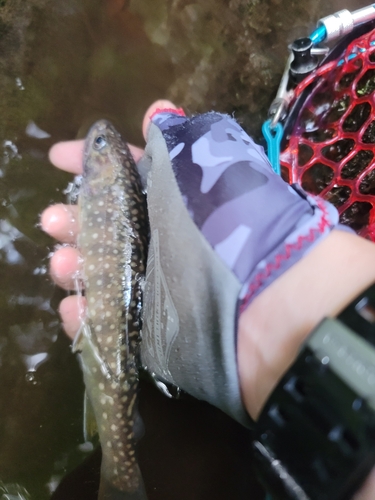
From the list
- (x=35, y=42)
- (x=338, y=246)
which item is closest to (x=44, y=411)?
(x=338, y=246)

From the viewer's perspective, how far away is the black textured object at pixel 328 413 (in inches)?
19.8

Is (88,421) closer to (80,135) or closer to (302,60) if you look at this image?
(80,135)

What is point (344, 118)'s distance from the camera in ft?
4.13

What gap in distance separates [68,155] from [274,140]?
691 mm

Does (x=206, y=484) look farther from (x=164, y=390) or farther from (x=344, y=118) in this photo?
(x=344, y=118)

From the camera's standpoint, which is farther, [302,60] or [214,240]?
[302,60]

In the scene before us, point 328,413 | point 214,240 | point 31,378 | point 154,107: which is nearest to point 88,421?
point 31,378

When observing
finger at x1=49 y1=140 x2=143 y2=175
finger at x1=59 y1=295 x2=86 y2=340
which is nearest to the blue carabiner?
finger at x1=49 y1=140 x2=143 y2=175

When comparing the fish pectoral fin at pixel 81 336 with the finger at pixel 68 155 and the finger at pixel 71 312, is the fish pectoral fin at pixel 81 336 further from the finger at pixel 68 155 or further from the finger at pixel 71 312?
the finger at pixel 68 155

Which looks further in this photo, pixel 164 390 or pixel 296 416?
pixel 164 390

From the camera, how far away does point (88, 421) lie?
1227 mm

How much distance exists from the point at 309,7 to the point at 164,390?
1.59 m

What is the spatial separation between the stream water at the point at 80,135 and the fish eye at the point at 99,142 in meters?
0.15

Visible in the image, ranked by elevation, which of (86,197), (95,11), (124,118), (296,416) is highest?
(95,11)
